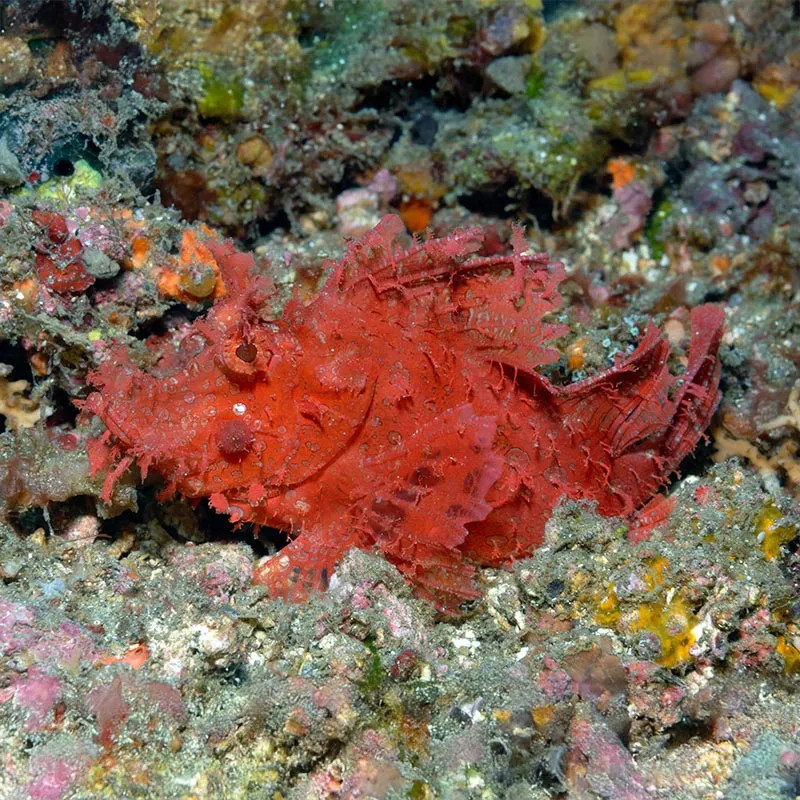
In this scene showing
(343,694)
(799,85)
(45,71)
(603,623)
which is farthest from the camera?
(799,85)

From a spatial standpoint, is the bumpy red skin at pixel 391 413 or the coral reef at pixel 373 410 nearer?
the coral reef at pixel 373 410

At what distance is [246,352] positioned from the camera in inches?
145

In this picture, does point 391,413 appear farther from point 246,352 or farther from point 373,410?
point 246,352

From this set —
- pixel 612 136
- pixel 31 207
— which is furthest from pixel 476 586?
pixel 612 136

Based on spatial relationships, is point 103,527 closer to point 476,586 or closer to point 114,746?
point 114,746

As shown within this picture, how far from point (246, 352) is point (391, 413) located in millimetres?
861

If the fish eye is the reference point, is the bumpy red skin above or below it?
below

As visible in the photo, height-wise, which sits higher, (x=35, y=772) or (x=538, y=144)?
(x=538, y=144)

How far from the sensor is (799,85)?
295 inches

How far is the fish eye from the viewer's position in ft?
12.0

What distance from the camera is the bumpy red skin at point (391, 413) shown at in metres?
3.80

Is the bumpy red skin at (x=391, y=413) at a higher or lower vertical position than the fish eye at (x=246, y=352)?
lower

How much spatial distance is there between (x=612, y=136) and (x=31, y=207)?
4.87 metres

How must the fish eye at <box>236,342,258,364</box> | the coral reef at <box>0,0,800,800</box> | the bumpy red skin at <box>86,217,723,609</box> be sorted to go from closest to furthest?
the coral reef at <box>0,0,800,800</box> < the fish eye at <box>236,342,258,364</box> < the bumpy red skin at <box>86,217,723,609</box>
